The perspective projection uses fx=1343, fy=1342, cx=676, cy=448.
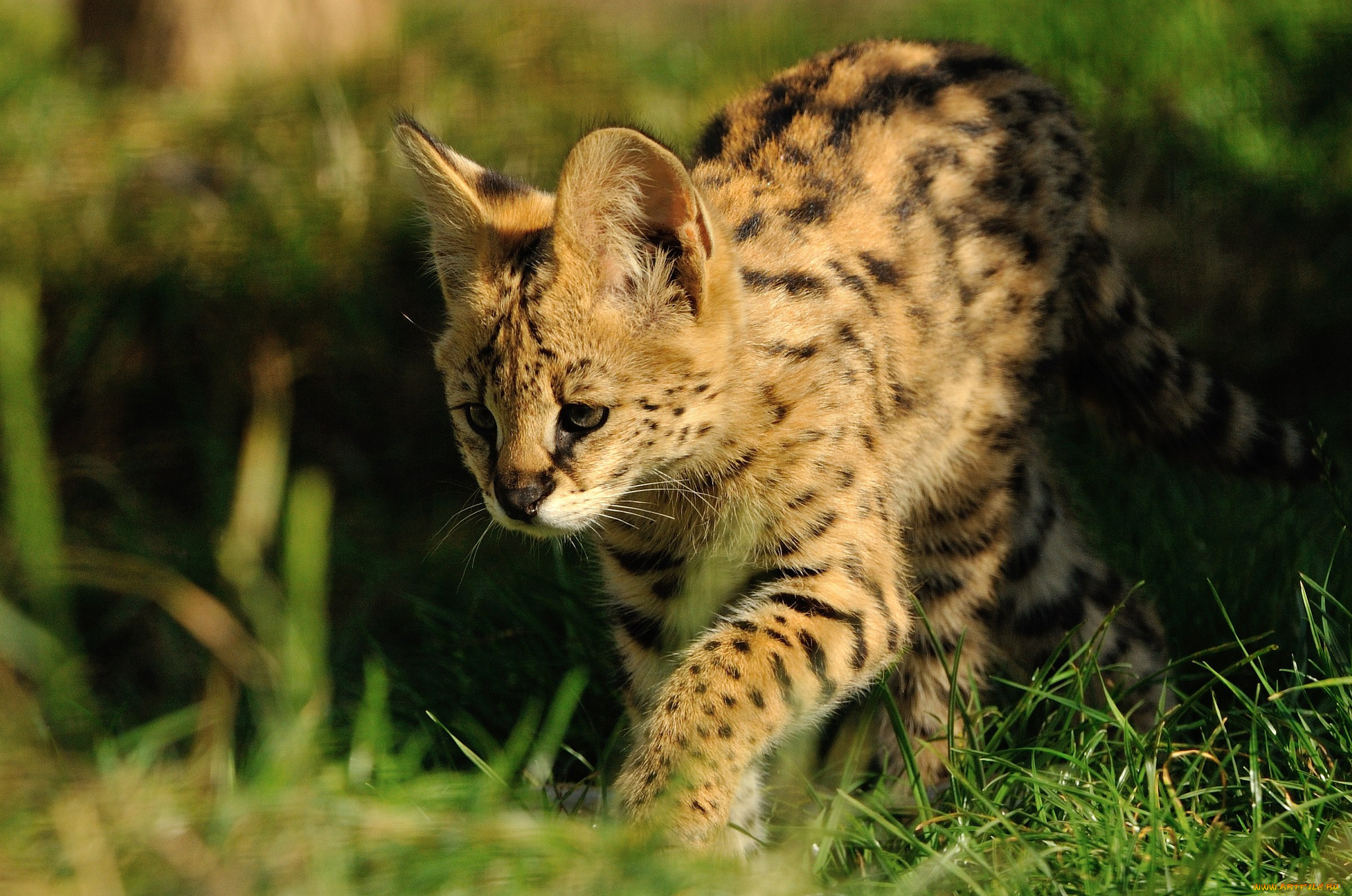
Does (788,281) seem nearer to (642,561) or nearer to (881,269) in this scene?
(881,269)

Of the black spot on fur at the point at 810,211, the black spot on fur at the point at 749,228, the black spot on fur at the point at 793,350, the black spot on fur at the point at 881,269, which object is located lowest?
the black spot on fur at the point at 793,350

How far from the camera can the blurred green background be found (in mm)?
4453

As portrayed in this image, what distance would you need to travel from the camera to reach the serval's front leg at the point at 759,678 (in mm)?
2549

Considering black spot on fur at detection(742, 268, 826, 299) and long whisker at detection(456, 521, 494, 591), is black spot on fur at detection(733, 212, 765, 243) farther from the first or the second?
long whisker at detection(456, 521, 494, 591)

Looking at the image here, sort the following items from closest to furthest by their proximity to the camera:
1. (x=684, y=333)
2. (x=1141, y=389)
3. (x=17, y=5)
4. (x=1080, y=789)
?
(x=1080, y=789) < (x=684, y=333) < (x=1141, y=389) < (x=17, y=5)

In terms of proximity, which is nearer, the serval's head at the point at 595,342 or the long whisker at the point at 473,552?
the serval's head at the point at 595,342

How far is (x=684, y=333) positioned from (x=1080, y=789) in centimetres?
116

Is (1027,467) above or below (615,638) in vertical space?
above

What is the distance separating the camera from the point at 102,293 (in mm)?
5051

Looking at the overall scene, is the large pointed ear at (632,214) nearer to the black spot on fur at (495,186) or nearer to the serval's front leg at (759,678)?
the black spot on fur at (495,186)

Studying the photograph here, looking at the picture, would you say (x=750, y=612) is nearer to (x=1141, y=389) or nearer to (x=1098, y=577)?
(x=1098, y=577)

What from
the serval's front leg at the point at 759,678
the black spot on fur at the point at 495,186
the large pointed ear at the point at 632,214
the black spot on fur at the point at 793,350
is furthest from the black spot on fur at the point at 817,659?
the black spot on fur at the point at 495,186

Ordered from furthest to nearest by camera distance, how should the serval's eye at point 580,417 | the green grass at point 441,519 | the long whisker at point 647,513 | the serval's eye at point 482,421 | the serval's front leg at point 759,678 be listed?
the long whisker at point 647,513 → the serval's eye at point 482,421 → the serval's eye at point 580,417 → the serval's front leg at point 759,678 → the green grass at point 441,519

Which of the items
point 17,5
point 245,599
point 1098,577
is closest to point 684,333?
point 245,599
